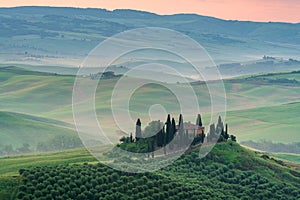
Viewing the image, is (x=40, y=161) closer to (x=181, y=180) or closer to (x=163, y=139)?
(x=163, y=139)

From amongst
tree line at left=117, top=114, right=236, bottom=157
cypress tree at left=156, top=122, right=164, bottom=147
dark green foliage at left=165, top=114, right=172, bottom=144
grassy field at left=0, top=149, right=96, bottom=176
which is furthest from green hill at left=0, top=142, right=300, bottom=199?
cypress tree at left=156, top=122, right=164, bottom=147

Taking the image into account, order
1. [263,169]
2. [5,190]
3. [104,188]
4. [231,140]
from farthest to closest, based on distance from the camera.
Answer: [231,140], [263,169], [104,188], [5,190]

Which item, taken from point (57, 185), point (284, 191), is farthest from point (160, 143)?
point (57, 185)

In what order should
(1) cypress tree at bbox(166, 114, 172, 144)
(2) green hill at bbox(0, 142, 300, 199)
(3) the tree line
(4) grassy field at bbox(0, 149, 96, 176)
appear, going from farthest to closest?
(1) cypress tree at bbox(166, 114, 172, 144) < (3) the tree line < (4) grassy field at bbox(0, 149, 96, 176) < (2) green hill at bbox(0, 142, 300, 199)

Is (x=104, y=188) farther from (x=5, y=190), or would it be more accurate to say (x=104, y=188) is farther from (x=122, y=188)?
(x=5, y=190)

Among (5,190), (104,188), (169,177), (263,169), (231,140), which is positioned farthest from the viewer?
(231,140)

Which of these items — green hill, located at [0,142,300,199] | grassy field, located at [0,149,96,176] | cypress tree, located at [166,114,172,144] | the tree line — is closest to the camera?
green hill, located at [0,142,300,199]

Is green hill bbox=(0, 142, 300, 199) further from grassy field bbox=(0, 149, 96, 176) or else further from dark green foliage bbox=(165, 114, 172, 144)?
dark green foliage bbox=(165, 114, 172, 144)

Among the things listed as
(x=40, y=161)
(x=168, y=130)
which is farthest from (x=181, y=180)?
(x=40, y=161)

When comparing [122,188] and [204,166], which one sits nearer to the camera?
[122,188]
